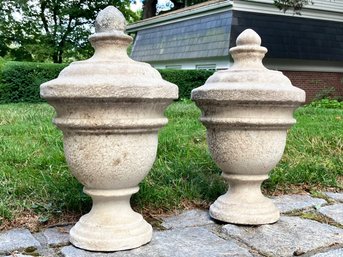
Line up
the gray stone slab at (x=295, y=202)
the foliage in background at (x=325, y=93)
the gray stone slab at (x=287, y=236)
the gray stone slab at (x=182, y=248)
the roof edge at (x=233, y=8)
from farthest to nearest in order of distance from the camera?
the foliage in background at (x=325, y=93)
the roof edge at (x=233, y=8)
the gray stone slab at (x=295, y=202)
the gray stone slab at (x=287, y=236)
the gray stone slab at (x=182, y=248)

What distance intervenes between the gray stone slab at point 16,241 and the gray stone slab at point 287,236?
103 cm

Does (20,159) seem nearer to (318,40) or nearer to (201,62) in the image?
(201,62)

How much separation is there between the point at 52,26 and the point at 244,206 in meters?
22.5

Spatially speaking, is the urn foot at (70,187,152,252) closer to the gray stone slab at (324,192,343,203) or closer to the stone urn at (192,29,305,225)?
the stone urn at (192,29,305,225)

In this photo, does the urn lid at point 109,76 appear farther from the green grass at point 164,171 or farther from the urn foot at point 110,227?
the green grass at point 164,171

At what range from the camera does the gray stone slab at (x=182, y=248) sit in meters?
2.13

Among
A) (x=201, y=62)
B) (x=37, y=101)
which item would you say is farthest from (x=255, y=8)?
(x=37, y=101)

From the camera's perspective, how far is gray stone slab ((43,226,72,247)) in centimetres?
229

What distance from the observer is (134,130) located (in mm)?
2121

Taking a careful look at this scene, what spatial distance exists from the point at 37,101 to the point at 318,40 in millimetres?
8973

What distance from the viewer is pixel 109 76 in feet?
6.77

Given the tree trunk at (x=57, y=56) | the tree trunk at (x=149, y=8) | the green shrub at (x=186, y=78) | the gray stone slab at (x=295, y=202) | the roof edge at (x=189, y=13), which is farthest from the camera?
the tree trunk at (x=57, y=56)

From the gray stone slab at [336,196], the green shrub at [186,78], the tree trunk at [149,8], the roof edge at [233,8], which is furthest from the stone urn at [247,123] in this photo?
the tree trunk at [149,8]

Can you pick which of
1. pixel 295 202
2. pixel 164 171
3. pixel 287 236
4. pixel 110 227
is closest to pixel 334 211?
pixel 295 202
